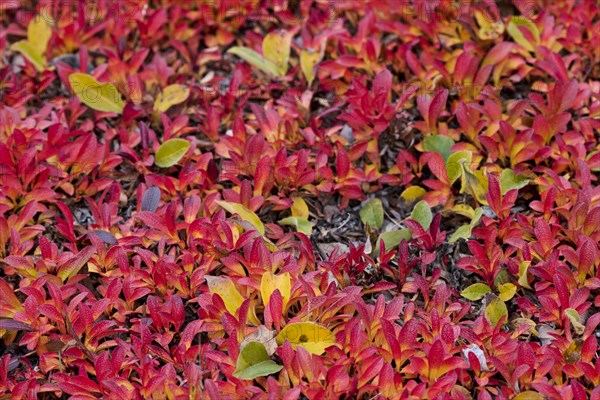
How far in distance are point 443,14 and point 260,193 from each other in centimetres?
126

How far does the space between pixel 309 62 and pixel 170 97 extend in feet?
1.96

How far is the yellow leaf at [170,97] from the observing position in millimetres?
3098

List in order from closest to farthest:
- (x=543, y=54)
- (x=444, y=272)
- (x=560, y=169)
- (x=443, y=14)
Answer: (x=444, y=272)
(x=560, y=169)
(x=543, y=54)
(x=443, y=14)

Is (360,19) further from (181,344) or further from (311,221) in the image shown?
(181,344)

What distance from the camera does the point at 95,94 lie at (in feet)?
10.1

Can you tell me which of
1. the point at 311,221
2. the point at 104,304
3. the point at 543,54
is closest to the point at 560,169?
the point at 543,54

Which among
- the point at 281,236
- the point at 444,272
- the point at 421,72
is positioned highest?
the point at 421,72

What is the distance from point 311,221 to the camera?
2775mm

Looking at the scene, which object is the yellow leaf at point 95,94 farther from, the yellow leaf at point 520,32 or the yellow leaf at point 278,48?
the yellow leaf at point 520,32

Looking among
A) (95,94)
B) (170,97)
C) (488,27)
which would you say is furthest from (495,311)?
(95,94)

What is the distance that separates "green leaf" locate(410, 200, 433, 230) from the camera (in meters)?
2.65

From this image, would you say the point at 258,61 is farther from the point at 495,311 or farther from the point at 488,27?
the point at 495,311

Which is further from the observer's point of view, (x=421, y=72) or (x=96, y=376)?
(x=421, y=72)

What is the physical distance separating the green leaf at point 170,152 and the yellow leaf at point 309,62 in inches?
25.0
